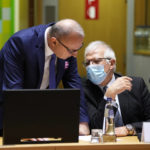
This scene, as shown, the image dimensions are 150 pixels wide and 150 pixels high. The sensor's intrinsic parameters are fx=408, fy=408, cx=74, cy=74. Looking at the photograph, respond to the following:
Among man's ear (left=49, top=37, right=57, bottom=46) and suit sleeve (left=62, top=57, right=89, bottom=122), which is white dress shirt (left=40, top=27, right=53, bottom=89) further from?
suit sleeve (left=62, top=57, right=89, bottom=122)

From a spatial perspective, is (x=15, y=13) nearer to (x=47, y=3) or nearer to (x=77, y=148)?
(x=47, y=3)

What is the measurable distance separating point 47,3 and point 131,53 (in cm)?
149

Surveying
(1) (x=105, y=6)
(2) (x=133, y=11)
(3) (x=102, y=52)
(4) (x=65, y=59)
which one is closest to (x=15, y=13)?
(3) (x=102, y=52)

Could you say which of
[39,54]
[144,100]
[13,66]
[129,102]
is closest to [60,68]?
[39,54]

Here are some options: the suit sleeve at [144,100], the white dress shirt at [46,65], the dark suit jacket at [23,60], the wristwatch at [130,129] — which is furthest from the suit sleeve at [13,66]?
the suit sleeve at [144,100]

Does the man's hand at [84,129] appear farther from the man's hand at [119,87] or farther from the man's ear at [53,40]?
the man's ear at [53,40]

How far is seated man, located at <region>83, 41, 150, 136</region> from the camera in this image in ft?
9.50

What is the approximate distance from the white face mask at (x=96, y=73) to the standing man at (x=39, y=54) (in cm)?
35

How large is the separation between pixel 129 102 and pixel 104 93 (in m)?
0.19

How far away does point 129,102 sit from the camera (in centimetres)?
294

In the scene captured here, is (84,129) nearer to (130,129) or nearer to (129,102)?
(130,129)

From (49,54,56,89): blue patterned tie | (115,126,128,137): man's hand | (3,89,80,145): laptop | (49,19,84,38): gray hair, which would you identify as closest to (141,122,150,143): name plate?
(3,89,80,145): laptop

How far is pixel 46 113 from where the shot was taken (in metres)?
1.93

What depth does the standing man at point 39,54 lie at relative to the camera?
7.65ft
